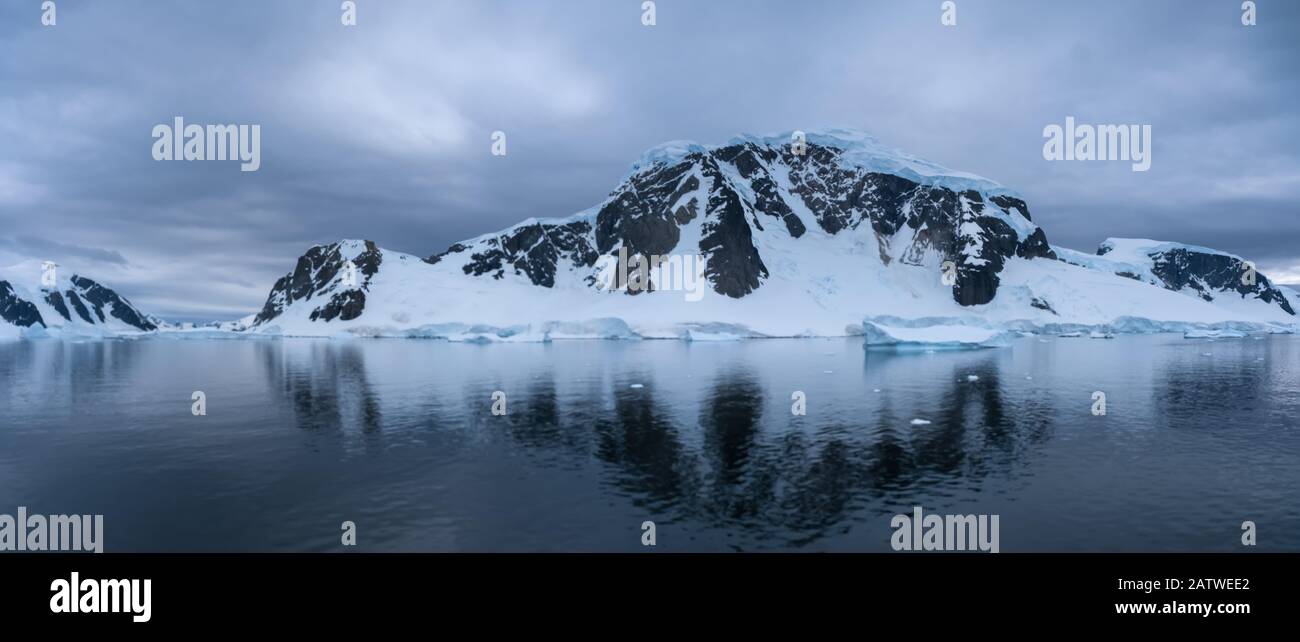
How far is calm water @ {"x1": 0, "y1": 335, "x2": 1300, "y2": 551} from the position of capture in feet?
54.6

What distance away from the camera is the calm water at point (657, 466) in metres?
16.7

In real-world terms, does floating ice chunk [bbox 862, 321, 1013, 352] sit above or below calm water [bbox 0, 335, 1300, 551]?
above

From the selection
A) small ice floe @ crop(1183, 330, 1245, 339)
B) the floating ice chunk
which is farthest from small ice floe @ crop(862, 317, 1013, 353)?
small ice floe @ crop(1183, 330, 1245, 339)

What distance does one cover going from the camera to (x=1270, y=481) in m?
20.9

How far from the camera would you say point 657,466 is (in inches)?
915

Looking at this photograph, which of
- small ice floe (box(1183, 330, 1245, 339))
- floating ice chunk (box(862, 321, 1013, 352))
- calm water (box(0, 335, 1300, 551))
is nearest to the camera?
calm water (box(0, 335, 1300, 551))

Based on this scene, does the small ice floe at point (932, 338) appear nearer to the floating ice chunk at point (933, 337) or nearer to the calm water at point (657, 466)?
the floating ice chunk at point (933, 337)

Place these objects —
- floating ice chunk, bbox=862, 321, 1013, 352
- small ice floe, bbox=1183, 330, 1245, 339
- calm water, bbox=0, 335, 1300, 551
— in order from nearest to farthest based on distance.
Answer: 1. calm water, bbox=0, 335, 1300, 551
2. floating ice chunk, bbox=862, 321, 1013, 352
3. small ice floe, bbox=1183, 330, 1245, 339

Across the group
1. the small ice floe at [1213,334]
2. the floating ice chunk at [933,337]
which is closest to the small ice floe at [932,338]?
the floating ice chunk at [933,337]

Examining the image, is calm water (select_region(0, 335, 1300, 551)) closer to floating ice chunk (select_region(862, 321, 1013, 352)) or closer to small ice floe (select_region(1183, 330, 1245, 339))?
floating ice chunk (select_region(862, 321, 1013, 352))

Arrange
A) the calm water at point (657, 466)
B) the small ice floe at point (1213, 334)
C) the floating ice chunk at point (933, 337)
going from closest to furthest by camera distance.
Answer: the calm water at point (657, 466), the floating ice chunk at point (933, 337), the small ice floe at point (1213, 334)

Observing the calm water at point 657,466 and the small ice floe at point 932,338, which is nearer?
the calm water at point 657,466
